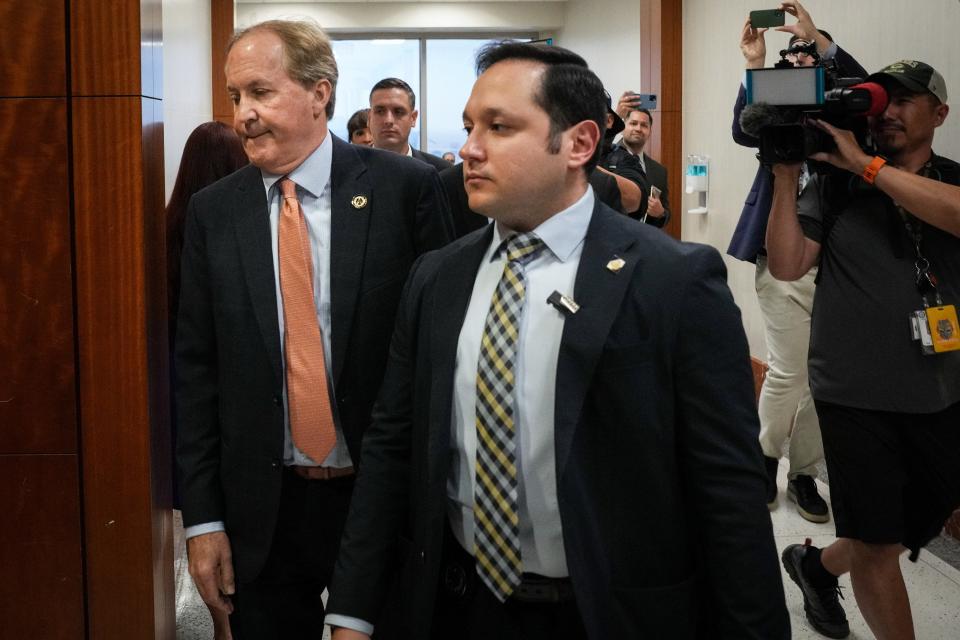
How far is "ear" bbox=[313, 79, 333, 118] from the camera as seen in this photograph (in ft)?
6.62

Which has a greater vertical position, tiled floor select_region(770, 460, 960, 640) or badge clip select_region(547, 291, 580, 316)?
badge clip select_region(547, 291, 580, 316)

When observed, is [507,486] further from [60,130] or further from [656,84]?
[656,84]

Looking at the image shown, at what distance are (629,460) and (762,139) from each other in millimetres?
1396

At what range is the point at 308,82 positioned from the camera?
199 centimetres

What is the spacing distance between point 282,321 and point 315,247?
165 millimetres

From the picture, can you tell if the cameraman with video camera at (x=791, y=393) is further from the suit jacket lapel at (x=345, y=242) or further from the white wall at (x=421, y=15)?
the white wall at (x=421, y=15)

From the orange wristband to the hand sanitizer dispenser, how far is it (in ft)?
14.7

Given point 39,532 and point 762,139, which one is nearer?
point 39,532

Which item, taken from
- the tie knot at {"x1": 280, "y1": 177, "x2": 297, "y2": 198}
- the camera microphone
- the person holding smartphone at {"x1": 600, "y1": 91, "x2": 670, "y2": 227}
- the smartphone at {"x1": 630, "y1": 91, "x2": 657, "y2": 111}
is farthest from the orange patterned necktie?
the smartphone at {"x1": 630, "y1": 91, "x2": 657, "y2": 111}

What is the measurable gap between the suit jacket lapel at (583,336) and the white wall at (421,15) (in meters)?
10.8

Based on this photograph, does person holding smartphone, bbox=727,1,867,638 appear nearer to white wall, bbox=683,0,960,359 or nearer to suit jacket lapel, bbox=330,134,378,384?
white wall, bbox=683,0,960,359

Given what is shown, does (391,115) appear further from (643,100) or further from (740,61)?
(740,61)

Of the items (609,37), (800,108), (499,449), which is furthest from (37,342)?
(609,37)

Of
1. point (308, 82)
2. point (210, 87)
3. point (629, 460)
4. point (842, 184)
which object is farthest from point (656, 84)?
point (629, 460)
